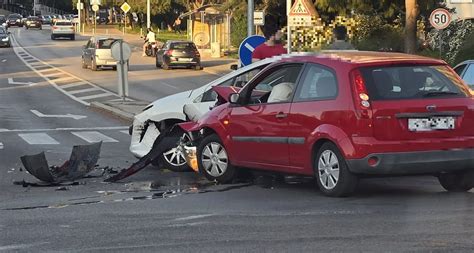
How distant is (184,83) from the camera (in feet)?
116

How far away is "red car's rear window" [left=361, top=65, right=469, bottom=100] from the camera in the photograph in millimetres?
9281

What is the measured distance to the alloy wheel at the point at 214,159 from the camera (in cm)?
1105

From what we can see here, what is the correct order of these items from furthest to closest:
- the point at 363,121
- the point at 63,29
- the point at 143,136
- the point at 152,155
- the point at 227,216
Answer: the point at 63,29 → the point at 143,136 → the point at 152,155 → the point at 363,121 → the point at 227,216

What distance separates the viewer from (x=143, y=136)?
13039mm

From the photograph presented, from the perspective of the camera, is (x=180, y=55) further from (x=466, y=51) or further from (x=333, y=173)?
(x=333, y=173)

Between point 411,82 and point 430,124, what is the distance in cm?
53

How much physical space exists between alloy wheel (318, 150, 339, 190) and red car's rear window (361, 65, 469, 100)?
0.79 metres

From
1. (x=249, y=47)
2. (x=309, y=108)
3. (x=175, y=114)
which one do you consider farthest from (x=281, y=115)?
(x=249, y=47)

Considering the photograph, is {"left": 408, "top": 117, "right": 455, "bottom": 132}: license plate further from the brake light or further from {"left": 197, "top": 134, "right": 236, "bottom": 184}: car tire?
{"left": 197, "top": 134, "right": 236, "bottom": 184}: car tire

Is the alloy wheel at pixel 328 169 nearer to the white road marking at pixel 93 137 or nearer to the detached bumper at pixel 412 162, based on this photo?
the detached bumper at pixel 412 162

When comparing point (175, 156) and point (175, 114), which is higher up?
point (175, 114)

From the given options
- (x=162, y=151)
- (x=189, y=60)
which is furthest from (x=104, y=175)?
(x=189, y=60)

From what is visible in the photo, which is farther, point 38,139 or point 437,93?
point 38,139

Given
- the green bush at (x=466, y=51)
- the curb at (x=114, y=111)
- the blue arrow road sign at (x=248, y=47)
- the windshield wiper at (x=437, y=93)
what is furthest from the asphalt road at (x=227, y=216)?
the green bush at (x=466, y=51)
